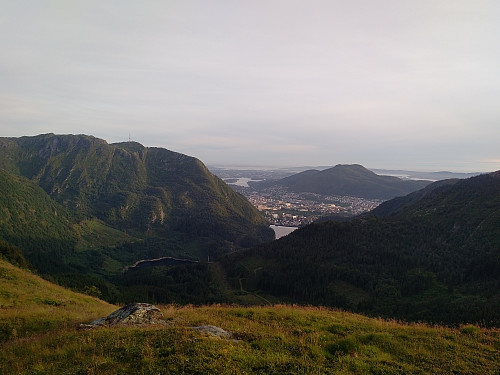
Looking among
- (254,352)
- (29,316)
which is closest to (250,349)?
(254,352)

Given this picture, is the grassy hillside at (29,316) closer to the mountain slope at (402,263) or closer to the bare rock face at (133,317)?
the bare rock face at (133,317)

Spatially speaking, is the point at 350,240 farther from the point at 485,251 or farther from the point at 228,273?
the point at 228,273

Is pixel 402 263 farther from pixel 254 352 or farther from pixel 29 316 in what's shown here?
pixel 29 316

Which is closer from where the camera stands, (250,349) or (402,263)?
(250,349)

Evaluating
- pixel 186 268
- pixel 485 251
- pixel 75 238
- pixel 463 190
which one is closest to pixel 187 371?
pixel 485 251

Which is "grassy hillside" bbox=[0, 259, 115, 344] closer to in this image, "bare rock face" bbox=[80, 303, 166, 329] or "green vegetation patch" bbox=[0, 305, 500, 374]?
"bare rock face" bbox=[80, 303, 166, 329]

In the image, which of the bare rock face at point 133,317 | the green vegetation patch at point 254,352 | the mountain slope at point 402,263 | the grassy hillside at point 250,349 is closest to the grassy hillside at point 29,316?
the grassy hillside at point 250,349
